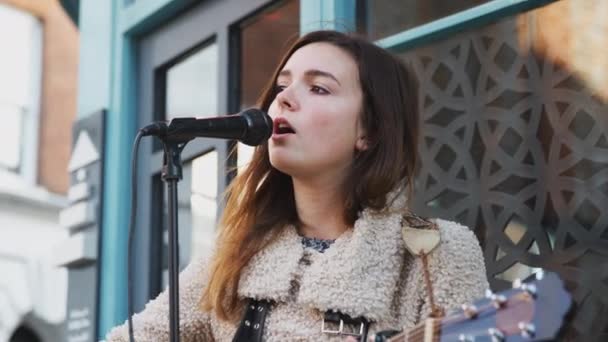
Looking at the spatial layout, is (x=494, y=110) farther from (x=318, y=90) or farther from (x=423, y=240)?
(x=423, y=240)

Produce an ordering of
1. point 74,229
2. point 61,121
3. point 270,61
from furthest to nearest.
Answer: point 61,121 → point 74,229 → point 270,61

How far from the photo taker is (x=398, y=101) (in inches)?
114

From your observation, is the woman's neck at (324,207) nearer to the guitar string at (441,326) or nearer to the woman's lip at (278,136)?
the woman's lip at (278,136)

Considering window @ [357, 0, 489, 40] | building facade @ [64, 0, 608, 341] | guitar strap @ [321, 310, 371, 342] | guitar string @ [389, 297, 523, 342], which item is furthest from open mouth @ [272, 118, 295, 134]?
window @ [357, 0, 489, 40]

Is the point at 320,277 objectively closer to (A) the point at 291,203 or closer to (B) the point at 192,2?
(A) the point at 291,203

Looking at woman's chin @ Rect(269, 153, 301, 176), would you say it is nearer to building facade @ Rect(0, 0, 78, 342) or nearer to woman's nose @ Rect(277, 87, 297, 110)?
woman's nose @ Rect(277, 87, 297, 110)

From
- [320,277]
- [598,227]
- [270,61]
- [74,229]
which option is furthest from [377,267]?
[74,229]

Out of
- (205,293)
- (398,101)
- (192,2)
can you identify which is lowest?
(205,293)

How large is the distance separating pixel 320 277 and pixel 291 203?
34cm

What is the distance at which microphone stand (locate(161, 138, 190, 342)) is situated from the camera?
2.43 metres

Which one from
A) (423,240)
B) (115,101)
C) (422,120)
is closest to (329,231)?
(423,240)

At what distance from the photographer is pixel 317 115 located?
9.09 ft

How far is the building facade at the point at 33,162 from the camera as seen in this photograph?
13094 mm

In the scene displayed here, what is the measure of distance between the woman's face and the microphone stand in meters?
0.31
